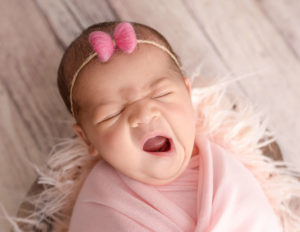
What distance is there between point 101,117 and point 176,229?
1.16 ft

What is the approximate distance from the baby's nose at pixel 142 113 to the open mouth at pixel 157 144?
3.5 inches

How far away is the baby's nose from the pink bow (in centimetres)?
14

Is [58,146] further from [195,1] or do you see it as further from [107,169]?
[195,1]

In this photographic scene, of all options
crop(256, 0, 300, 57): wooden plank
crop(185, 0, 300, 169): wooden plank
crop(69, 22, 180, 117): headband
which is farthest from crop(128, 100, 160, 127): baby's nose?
crop(256, 0, 300, 57): wooden plank

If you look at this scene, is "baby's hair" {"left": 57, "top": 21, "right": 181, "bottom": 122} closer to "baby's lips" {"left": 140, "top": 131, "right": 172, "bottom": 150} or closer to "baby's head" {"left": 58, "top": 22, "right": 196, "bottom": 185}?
"baby's head" {"left": 58, "top": 22, "right": 196, "bottom": 185}

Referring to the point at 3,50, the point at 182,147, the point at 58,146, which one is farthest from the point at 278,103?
the point at 3,50

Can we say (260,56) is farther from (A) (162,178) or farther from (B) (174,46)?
(A) (162,178)

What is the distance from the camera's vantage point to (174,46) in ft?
4.82

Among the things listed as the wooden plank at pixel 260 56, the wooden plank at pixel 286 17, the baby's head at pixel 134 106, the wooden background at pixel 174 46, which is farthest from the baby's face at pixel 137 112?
the wooden plank at pixel 286 17

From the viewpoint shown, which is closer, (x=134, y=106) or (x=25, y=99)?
(x=134, y=106)

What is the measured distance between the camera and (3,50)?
57.3 inches

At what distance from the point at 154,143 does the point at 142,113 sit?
122 mm

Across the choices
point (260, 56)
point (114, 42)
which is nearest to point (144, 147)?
point (114, 42)

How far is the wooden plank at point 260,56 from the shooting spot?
145 cm
